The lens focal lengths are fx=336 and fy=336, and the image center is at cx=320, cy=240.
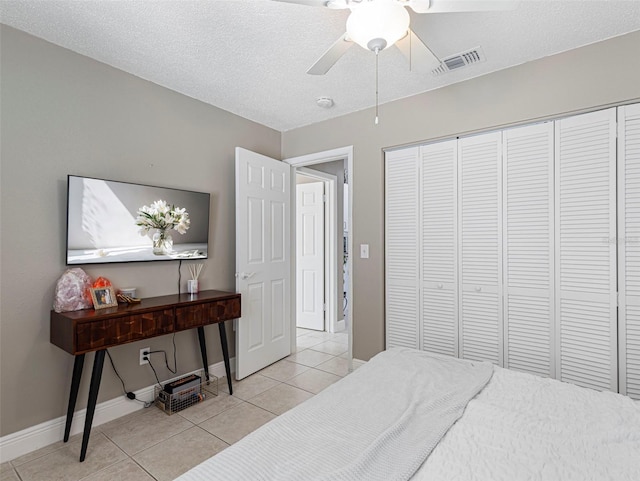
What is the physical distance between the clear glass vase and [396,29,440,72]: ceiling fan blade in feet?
6.96

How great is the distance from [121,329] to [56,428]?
2.58 feet

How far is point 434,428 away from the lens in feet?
3.89

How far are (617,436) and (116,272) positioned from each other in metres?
2.86

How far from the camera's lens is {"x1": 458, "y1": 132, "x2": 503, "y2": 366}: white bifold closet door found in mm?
2576

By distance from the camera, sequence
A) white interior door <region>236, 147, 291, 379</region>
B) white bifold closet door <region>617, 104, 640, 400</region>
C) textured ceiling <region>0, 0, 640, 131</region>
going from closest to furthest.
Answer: textured ceiling <region>0, 0, 640, 131</region>, white bifold closet door <region>617, 104, 640, 400</region>, white interior door <region>236, 147, 291, 379</region>

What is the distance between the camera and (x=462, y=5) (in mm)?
1352

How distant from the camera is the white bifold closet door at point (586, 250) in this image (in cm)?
216

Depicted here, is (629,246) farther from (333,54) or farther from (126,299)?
(126,299)

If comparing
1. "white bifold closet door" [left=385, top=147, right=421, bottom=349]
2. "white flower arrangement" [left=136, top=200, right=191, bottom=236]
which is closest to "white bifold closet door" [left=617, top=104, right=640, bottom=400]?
"white bifold closet door" [left=385, top=147, right=421, bottom=349]

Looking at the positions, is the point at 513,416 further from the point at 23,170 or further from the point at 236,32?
the point at 23,170

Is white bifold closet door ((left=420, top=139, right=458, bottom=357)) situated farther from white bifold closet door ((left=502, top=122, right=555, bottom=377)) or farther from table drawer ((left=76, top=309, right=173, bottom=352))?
table drawer ((left=76, top=309, right=173, bottom=352))

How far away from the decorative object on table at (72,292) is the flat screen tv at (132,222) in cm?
9

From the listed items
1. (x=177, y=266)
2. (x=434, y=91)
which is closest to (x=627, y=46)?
(x=434, y=91)

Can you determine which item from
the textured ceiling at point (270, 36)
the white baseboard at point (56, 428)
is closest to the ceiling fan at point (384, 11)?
the textured ceiling at point (270, 36)
